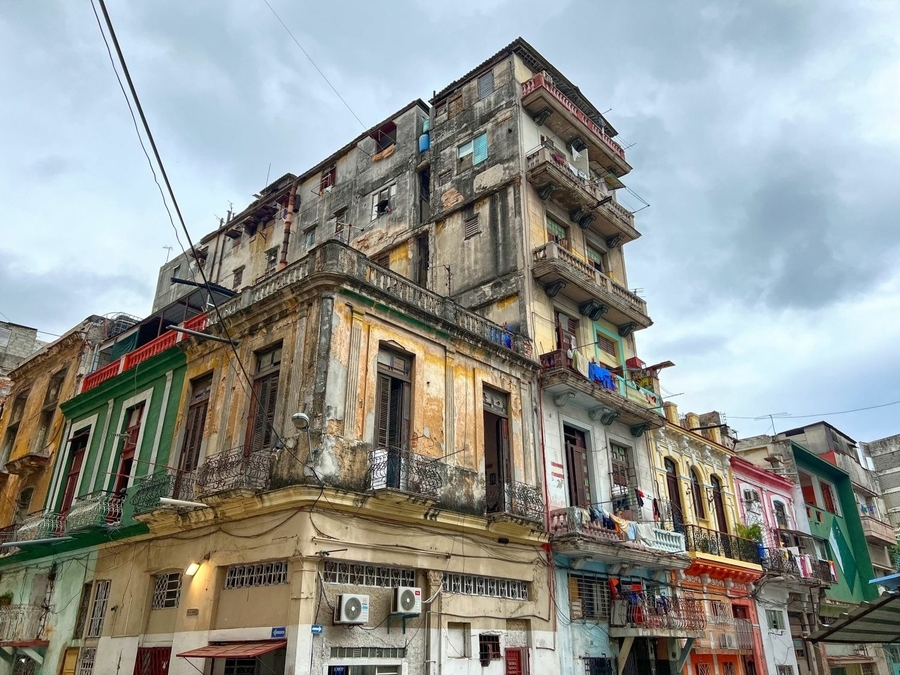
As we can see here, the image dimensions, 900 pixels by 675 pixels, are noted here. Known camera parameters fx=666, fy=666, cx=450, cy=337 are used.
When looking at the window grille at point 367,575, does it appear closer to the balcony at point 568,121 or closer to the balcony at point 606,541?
the balcony at point 606,541

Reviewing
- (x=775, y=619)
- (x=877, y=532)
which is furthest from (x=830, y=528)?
(x=775, y=619)

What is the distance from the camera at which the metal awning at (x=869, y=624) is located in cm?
696

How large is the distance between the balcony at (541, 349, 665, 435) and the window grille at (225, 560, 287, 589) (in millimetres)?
8583

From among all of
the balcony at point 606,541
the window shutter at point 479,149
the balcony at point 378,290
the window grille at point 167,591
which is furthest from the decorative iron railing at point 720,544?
the window grille at point 167,591

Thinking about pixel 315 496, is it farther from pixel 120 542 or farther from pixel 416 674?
pixel 120 542

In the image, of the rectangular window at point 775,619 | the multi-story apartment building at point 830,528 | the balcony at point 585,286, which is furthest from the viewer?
the multi-story apartment building at point 830,528

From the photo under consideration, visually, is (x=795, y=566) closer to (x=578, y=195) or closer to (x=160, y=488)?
(x=578, y=195)

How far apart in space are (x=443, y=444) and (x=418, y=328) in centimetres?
268

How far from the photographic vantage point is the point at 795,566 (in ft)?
77.7

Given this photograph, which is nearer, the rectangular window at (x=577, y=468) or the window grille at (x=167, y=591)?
the window grille at (x=167, y=591)

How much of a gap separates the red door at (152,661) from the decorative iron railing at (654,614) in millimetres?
10269

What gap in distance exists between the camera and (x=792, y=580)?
76.1 ft

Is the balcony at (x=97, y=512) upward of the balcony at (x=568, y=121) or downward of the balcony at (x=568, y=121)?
downward

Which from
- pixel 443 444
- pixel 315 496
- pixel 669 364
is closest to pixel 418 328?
pixel 443 444
